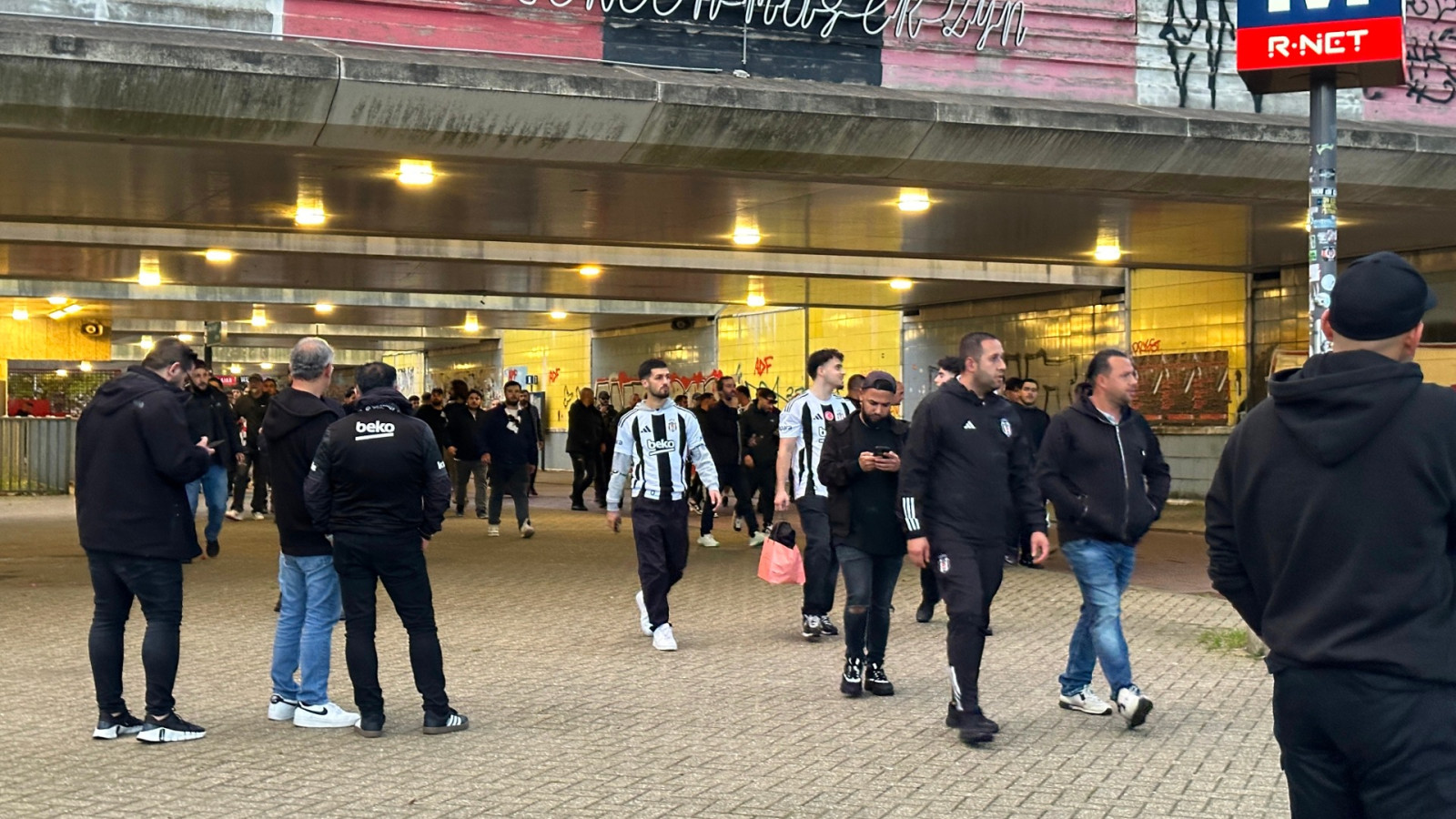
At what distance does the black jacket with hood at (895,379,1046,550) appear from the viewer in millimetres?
7426

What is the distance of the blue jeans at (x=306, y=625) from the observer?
762 cm

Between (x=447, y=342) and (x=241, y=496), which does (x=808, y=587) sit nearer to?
(x=241, y=496)

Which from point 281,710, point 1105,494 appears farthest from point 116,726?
point 1105,494

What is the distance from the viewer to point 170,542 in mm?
7207

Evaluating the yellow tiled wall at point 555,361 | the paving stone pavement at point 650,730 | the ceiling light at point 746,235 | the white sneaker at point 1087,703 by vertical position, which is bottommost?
the paving stone pavement at point 650,730

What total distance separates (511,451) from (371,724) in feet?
36.1

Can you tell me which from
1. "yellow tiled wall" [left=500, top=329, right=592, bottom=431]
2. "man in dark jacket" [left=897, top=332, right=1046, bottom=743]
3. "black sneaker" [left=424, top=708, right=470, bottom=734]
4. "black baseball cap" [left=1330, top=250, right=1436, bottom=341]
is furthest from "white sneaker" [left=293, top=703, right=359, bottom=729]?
"yellow tiled wall" [left=500, top=329, right=592, bottom=431]

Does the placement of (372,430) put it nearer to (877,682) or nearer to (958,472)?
(958,472)

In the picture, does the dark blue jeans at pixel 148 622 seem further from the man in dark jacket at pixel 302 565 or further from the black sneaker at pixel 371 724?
the black sneaker at pixel 371 724

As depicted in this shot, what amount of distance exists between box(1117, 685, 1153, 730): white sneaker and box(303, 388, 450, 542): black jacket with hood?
10.5 feet

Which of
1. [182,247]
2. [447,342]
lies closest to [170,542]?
[182,247]

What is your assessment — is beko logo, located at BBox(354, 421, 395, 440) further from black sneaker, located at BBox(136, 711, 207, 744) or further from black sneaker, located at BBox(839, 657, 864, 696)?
black sneaker, located at BBox(839, 657, 864, 696)

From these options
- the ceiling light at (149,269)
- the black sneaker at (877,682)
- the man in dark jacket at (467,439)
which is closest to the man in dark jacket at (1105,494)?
the black sneaker at (877,682)

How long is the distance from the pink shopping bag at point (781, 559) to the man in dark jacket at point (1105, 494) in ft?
6.75
